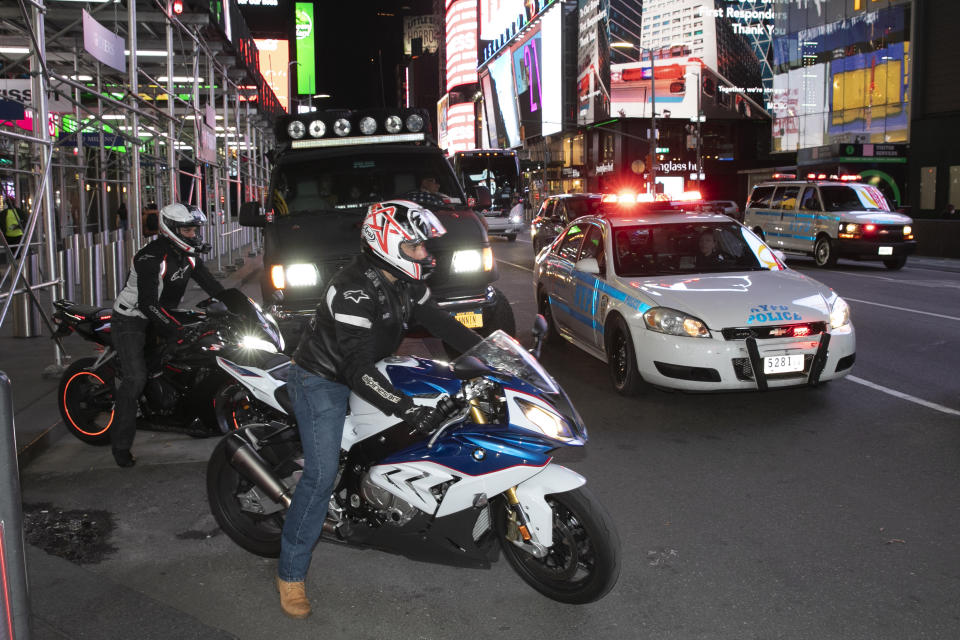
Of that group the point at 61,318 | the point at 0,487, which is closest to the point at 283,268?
the point at 61,318

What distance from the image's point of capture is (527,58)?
95.9 meters

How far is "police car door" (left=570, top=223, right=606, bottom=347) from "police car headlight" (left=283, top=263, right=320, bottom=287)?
258cm

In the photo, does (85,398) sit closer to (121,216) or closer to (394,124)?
(394,124)

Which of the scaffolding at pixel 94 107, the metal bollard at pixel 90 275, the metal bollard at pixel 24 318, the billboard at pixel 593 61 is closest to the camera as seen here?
the scaffolding at pixel 94 107

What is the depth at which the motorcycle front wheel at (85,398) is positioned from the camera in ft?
22.5

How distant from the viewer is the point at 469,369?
370 centimetres

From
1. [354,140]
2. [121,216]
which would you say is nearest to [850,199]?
[354,140]

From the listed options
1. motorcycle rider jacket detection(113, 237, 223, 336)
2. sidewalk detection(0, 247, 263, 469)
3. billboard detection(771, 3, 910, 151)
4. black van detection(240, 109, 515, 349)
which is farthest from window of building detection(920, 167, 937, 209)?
motorcycle rider jacket detection(113, 237, 223, 336)

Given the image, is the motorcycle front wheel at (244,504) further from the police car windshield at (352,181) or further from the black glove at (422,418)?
the police car windshield at (352,181)

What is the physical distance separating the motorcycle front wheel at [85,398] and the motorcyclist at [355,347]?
3440mm

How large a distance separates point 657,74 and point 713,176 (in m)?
13.0

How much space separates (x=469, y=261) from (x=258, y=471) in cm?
496

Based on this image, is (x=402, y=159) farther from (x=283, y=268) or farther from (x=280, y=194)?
(x=283, y=268)

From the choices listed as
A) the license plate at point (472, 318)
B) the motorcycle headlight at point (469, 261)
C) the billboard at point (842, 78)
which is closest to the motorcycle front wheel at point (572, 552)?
the license plate at point (472, 318)
